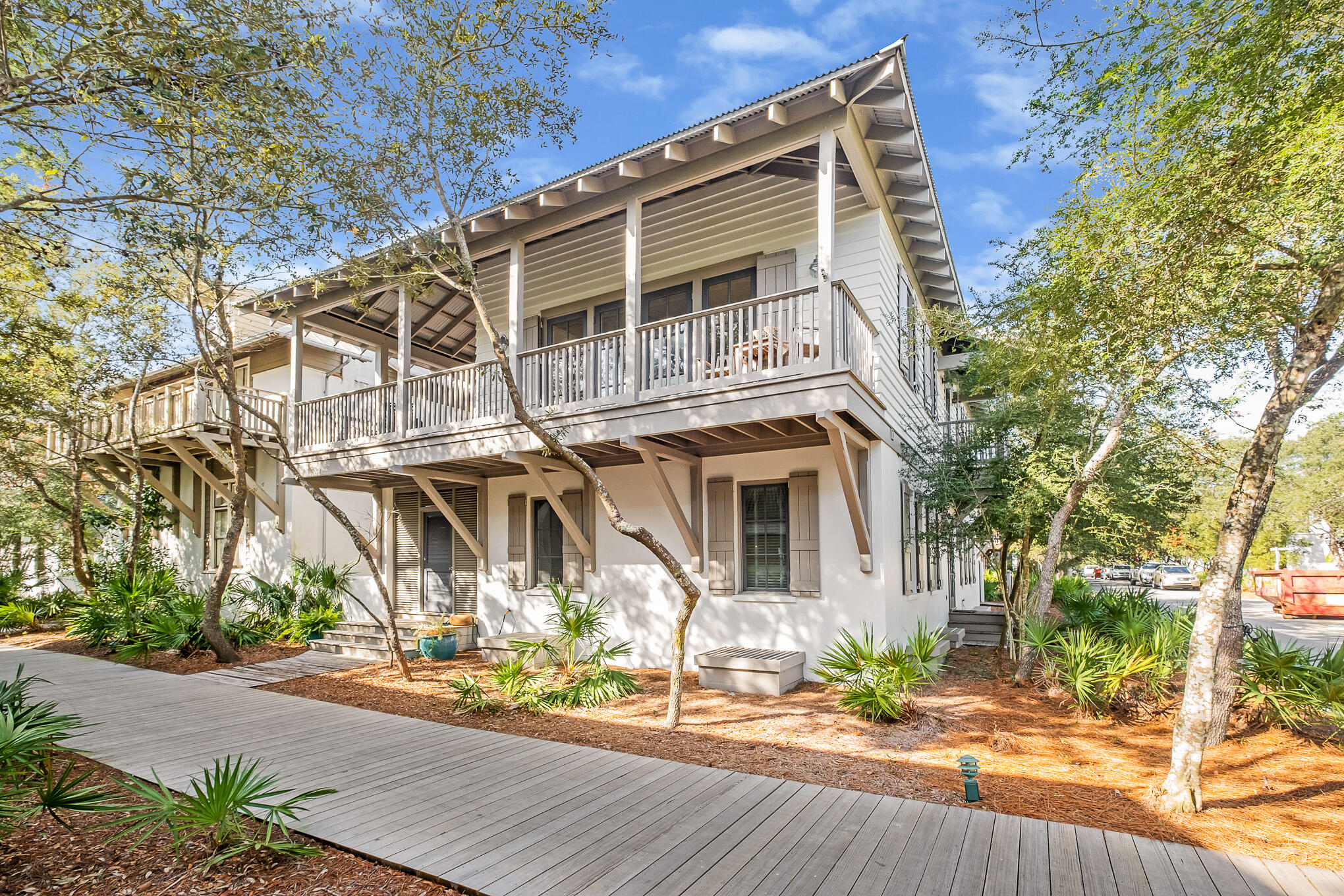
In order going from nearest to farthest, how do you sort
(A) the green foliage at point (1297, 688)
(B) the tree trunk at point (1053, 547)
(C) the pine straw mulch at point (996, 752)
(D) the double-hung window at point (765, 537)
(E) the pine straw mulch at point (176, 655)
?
(C) the pine straw mulch at point (996, 752) → (A) the green foliage at point (1297, 688) → (B) the tree trunk at point (1053, 547) → (D) the double-hung window at point (765, 537) → (E) the pine straw mulch at point (176, 655)

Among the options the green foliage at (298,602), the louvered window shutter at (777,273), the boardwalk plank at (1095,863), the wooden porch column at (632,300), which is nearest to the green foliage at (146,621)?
the green foliage at (298,602)

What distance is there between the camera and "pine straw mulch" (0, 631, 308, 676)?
10.5 metres

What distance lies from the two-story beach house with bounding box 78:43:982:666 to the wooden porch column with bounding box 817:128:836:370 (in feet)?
0.08

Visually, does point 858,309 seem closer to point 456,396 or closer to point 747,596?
point 747,596

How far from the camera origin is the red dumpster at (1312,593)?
2042cm

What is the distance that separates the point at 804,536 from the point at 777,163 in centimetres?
491

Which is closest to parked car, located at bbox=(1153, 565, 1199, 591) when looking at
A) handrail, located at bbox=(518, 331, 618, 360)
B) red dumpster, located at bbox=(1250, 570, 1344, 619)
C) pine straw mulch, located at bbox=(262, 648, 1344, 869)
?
red dumpster, located at bbox=(1250, 570, 1344, 619)

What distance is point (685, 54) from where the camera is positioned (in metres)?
7.93

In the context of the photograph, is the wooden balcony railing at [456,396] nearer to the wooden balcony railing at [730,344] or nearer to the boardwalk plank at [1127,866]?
the wooden balcony railing at [730,344]

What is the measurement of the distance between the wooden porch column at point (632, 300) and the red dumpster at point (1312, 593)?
23835 millimetres

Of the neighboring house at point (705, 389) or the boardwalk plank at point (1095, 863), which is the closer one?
the boardwalk plank at point (1095, 863)

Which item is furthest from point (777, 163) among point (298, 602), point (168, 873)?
point (298, 602)

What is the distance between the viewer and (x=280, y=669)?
1016 cm

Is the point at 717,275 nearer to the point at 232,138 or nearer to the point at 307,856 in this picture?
the point at 232,138
